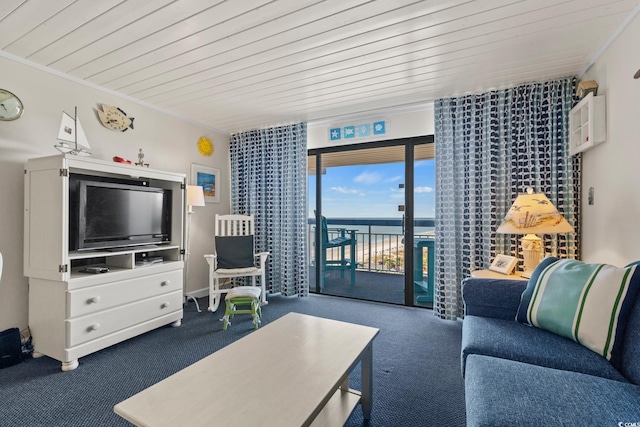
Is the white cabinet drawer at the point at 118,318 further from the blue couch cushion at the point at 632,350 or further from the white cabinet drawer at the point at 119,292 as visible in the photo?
the blue couch cushion at the point at 632,350

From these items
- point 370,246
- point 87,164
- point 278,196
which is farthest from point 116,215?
point 370,246

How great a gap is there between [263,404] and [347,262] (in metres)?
3.55

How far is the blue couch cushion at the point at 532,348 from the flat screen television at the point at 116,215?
2797mm

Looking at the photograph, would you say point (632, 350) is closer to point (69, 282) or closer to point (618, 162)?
point (618, 162)

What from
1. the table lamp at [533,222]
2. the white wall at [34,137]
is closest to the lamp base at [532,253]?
the table lamp at [533,222]

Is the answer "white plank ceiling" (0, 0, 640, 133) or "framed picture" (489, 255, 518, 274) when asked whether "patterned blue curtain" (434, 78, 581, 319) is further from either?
"framed picture" (489, 255, 518, 274)

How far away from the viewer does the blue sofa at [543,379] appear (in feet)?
3.01

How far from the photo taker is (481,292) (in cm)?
187

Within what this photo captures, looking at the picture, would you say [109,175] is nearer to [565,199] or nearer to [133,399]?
[133,399]

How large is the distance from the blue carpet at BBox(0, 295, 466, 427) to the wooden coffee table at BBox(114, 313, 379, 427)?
95 millimetres

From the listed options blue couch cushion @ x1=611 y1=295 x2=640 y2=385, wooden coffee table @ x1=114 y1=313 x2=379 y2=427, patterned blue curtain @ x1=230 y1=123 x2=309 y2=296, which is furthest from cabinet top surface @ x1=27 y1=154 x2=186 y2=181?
blue couch cushion @ x1=611 y1=295 x2=640 y2=385

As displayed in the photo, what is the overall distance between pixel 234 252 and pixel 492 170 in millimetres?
2976

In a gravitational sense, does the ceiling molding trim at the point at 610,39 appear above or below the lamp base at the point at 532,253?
above

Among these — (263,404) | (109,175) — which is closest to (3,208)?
(109,175)
